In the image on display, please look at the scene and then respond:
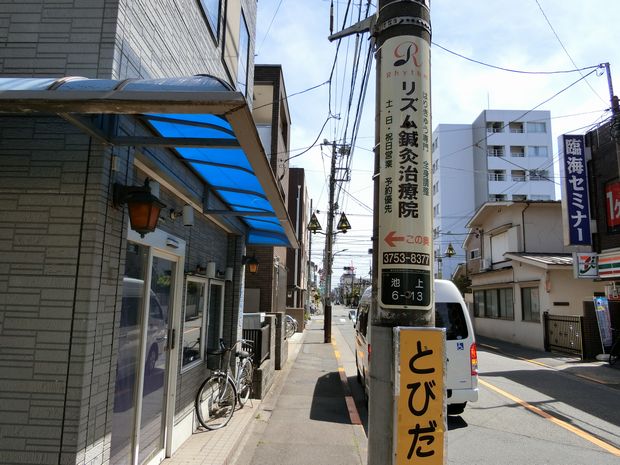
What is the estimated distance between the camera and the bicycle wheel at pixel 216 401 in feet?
20.1

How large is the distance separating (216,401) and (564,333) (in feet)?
48.1

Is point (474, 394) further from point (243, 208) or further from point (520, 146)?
point (520, 146)

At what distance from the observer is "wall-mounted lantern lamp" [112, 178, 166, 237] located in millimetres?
3207

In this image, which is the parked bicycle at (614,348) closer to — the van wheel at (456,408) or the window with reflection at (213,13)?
the van wheel at (456,408)

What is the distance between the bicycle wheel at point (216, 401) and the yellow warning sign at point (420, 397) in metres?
4.32

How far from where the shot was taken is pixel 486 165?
49.3 m

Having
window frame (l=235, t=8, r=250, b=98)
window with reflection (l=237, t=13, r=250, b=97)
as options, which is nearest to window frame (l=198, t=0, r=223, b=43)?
window frame (l=235, t=8, r=250, b=98)

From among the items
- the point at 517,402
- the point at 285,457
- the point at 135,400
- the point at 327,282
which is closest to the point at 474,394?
the point at 517,402

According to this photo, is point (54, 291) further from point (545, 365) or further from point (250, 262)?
point (545, 365)

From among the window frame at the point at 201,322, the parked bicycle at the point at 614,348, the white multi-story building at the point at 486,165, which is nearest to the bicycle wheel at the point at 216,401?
the window frame at the point at 201,322

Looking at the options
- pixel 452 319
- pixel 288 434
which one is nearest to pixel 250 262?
pixel 288 434

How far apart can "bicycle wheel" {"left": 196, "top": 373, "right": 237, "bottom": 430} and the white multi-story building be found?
44000mm

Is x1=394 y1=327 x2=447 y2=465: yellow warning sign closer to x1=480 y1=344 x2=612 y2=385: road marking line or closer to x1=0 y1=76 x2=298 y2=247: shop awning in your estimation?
x1=0 y1=76 x2=298 y2=247: shop awning

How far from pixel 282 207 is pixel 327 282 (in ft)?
55.0
